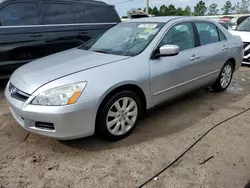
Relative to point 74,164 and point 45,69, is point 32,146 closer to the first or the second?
point 74,164

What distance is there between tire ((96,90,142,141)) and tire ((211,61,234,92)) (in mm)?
2232

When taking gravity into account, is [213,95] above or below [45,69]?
below

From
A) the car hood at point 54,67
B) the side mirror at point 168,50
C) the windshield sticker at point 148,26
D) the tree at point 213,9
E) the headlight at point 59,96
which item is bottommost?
the tree at point 213,9

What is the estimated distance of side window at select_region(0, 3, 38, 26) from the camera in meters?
4.44

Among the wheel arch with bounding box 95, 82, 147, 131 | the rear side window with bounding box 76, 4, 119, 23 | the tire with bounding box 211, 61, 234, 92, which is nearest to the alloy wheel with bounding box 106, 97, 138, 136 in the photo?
the wheel arch with bounding box 95, 82, 147, 131

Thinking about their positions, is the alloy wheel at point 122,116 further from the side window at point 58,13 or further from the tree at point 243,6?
the tree at point 243,6

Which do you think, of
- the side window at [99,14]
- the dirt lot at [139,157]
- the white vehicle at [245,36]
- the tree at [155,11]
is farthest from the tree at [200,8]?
the dirt lot at [139,157]

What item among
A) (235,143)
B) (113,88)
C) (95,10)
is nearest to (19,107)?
(113,88)

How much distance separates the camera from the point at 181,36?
3.71m

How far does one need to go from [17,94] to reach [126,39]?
1.62m

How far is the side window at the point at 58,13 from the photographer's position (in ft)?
16.4

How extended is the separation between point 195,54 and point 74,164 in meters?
2.39

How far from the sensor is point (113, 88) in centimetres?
274

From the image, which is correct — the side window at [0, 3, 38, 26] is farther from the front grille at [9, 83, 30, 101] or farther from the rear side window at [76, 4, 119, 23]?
the front grille at [9, 83, 30, 101]
